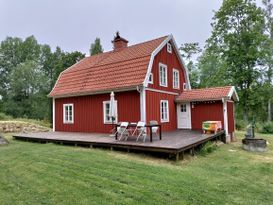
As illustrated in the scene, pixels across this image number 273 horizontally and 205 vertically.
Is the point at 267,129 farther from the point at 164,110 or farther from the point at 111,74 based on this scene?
the point at 111,74

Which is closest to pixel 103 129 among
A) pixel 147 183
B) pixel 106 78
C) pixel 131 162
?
pixel 106 78

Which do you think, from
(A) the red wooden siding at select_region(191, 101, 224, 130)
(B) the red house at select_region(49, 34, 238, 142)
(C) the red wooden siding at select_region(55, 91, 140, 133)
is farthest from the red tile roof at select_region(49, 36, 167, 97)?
(A) the red wooden siding at select_region(191, 101, 224, 130)

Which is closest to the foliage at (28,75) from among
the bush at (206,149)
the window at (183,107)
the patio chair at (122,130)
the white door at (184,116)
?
the white door at (184,116)

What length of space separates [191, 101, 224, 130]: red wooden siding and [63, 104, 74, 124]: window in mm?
6895

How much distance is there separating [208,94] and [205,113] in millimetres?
1032

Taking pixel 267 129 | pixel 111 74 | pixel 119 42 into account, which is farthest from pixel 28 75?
pixel 267 129

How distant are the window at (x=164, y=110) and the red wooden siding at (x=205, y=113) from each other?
1.49 meters

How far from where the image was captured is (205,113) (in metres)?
11.7

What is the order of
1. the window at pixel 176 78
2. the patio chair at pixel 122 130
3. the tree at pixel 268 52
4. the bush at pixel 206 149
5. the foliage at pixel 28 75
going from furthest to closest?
the foliage at pixel 28 75 → the tree at pixel 268 52 → the window at pixel 176 78 → the patio chair at pixel 122 130 → the bush at pixel 206 149

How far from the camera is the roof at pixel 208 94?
1096cm

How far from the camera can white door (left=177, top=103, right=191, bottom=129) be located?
12.5 metres

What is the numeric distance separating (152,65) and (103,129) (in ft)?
13.5

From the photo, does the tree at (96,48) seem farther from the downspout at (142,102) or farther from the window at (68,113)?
the downspout at (142,102)

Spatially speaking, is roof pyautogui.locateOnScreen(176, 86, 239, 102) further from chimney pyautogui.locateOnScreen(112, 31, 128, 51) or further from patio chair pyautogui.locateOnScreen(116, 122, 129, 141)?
chimney pyautogui.locateOnScreen(112, 31, 128, 51)
